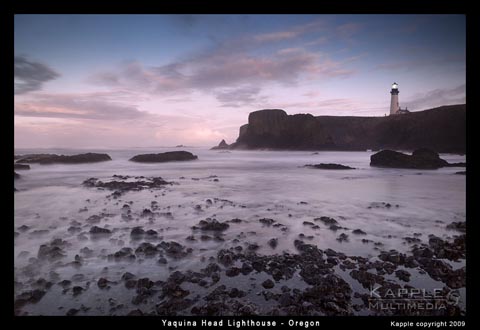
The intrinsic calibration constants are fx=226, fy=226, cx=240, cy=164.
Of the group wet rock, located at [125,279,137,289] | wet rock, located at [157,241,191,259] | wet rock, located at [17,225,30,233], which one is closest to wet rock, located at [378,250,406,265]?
wet rock, located at [157,241,191,259]

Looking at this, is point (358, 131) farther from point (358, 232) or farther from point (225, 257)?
point (225, 257)

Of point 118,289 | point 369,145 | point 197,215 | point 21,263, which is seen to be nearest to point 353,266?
point 118,289

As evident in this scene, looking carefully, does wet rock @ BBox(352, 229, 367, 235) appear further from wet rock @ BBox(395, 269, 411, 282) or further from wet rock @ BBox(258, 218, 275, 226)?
wet rock @ BBox(258, 218, 275, 226)

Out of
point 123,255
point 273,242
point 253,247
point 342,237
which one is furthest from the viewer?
point 342,237

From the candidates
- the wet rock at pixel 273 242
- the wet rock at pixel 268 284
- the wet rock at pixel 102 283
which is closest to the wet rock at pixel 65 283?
the wet rock at pixel 102 283

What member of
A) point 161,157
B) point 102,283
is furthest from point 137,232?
point 161,157

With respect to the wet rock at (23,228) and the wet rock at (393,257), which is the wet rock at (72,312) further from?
the wet rock at (393,257)
